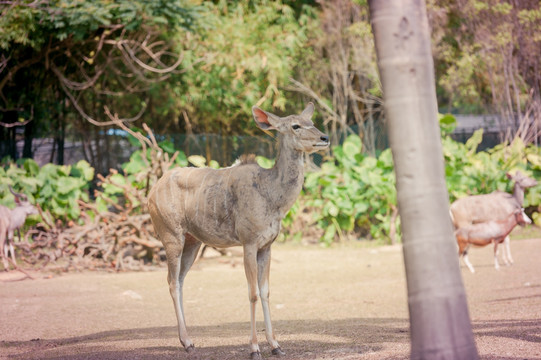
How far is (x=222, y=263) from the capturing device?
14.2m

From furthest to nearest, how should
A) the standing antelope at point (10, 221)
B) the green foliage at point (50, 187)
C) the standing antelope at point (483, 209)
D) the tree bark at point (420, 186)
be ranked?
the green foliage at point (50, 187) → the standing antelope at point (10, 221) → the standing antelope at point (483, 209) → the tree bark at point (420, 186)

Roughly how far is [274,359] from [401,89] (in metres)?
2.93

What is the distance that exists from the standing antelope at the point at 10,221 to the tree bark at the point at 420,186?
35.0ft

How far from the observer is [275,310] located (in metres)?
9.19

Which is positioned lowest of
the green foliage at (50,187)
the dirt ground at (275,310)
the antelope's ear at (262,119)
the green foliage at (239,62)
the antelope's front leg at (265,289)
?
the dirt ground at (275,310)

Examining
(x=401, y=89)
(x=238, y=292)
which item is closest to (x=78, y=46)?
(x=238, y=292)

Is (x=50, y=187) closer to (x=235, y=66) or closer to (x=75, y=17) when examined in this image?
(x=75, y=17)

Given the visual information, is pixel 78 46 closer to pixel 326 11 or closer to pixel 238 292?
pixel 326 11

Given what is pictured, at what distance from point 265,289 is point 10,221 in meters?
8.49

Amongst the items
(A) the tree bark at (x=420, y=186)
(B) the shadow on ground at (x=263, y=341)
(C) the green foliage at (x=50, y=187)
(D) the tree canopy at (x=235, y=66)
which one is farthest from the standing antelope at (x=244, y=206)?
(D) the tree canopy at (x=235, y=66)

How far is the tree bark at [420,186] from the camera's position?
3.32 m

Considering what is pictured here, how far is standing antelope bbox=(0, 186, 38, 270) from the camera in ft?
41.8

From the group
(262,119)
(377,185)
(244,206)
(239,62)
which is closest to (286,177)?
(244,206)

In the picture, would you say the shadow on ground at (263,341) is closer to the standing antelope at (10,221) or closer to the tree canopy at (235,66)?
the standing antelope at (10,221)
